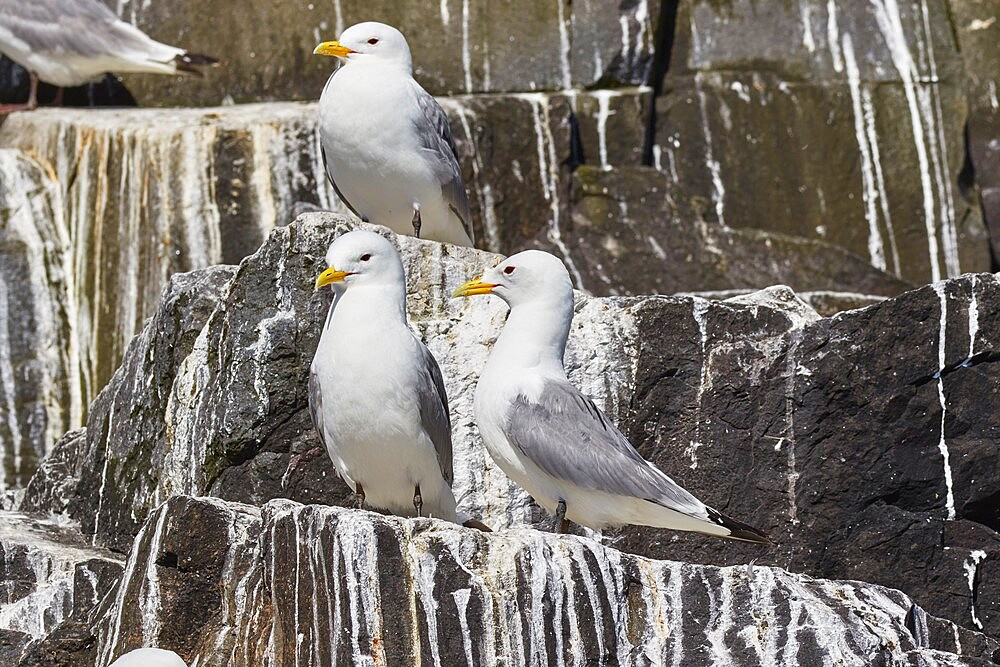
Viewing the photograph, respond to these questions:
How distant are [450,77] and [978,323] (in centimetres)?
610

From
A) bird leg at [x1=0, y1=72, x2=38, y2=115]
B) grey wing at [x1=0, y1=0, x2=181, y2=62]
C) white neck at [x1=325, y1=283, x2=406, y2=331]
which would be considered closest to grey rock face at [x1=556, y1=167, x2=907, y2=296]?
grey wing at [x1=0, y1=0, x2=181, y2=62]

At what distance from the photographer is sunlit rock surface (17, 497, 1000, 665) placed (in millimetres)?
5781

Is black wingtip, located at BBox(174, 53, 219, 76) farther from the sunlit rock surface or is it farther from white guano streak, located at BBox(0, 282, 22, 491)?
the sunlit rock surface

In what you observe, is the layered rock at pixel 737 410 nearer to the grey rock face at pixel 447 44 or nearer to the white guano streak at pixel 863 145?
the grey rock face at pixel 447 44

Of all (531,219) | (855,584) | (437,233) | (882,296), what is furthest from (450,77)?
(855,584)

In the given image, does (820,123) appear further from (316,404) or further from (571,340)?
(316,404)

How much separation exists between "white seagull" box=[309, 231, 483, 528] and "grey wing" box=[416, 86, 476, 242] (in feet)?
4.97

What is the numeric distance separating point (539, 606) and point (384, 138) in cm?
311

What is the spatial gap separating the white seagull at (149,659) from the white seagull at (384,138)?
312 centimetres

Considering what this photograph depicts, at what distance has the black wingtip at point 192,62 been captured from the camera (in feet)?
40.6

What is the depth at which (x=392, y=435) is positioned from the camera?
6742 millimetres

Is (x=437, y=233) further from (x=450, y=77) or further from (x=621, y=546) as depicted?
(x=450, y=77)

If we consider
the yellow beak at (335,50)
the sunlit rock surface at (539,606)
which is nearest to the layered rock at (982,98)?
the yellow beak at (335,50)

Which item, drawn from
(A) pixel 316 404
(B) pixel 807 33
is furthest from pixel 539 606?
(B) pixel 807 33
